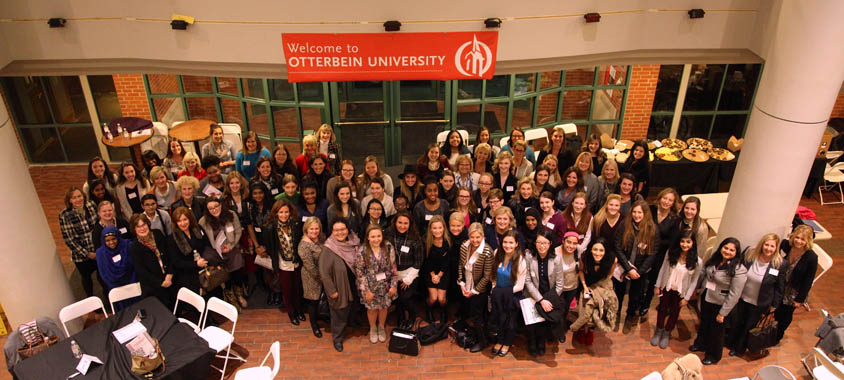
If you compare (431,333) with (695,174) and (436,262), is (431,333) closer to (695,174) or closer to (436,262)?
(436,262)

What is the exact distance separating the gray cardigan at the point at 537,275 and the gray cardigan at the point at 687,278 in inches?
43.8

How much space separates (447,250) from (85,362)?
3480mm

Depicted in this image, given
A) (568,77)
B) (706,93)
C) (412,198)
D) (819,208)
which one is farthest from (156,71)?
(819,208)

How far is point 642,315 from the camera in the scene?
683 cm

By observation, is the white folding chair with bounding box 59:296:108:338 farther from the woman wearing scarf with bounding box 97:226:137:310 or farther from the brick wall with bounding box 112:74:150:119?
the brick wall with bounding box 112:74:150:119

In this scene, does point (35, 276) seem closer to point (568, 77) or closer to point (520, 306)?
point (520, 306)

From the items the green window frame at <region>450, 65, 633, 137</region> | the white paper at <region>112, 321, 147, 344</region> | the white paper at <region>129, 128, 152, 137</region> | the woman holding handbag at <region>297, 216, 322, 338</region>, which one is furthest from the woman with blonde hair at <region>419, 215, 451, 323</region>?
the white paper at <region>129, 128, 152, 137</region>

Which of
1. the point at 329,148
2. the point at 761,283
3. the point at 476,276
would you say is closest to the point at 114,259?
the point at 329,148

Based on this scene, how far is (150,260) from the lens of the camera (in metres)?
6.09

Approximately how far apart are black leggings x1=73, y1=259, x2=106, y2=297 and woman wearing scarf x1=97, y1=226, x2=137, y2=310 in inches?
19.0

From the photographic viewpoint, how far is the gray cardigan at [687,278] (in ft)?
19.8

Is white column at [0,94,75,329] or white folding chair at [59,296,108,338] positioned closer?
white column at [0,94,75,329]

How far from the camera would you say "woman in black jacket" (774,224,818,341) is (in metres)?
5.73

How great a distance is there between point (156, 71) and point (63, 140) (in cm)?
483
